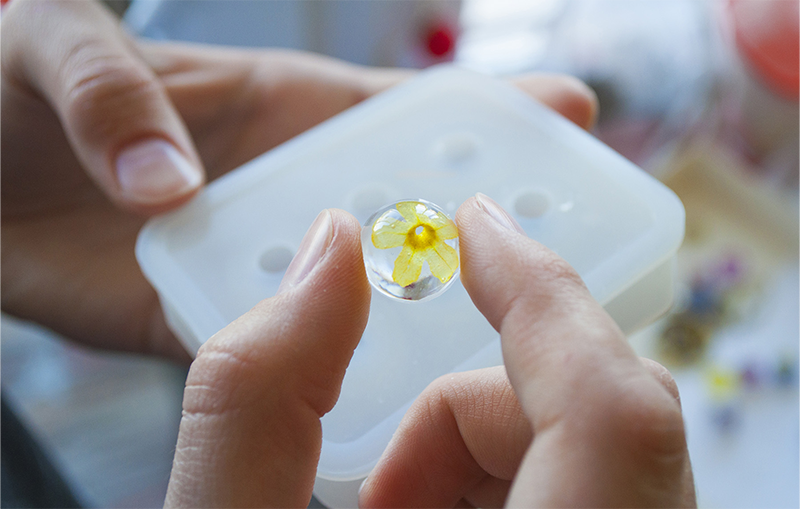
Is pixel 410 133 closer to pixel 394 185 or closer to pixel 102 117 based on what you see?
pixel 394 185

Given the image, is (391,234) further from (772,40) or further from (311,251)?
(772,40)

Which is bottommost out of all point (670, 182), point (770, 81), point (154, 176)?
point (670, 182)

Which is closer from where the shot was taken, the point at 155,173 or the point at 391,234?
the point at 391,234

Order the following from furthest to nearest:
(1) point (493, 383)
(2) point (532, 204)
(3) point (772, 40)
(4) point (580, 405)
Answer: (3) point (772, 40) → (2) point (532, 204) → (1) point (493, 383) → (4) point (580, 405)

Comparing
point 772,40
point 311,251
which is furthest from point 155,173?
point 772,40

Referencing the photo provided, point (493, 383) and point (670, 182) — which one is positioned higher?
point (493, 383)

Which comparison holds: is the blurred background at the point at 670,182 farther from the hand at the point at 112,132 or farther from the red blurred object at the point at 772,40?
the hand at the point at 112,132

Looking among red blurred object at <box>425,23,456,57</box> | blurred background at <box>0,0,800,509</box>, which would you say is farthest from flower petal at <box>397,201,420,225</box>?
red blurred object at <box>425,23,456,57</box>

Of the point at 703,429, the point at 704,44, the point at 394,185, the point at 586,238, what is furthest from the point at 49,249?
the point at 704,44
